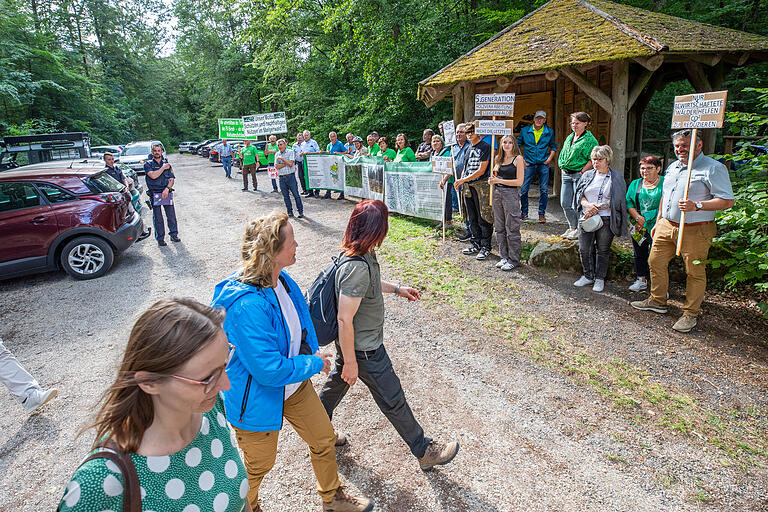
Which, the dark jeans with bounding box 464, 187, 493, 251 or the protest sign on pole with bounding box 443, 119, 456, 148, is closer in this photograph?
the dark jeans with bounding box 464, 187, 493, 251

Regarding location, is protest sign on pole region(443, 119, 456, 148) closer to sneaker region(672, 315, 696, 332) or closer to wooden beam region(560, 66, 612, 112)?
wooden beam region(560, 66, 612, 112)

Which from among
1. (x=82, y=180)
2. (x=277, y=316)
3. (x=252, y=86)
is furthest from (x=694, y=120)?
(x=252, y=86)

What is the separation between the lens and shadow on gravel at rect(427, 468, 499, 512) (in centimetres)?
304

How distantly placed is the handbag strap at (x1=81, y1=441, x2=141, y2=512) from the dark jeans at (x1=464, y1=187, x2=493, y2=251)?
278 inches

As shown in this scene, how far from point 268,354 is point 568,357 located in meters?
3.59

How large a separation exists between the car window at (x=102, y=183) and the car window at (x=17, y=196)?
817 mm

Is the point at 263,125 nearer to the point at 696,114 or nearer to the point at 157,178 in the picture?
the point at 157,178

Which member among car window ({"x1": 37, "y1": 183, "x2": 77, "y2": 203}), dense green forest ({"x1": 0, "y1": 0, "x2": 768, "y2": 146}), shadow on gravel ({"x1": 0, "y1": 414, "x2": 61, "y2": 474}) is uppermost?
dense green forest ({"x1": 0, "y1": 0, "x2": 768, "y2": 146})

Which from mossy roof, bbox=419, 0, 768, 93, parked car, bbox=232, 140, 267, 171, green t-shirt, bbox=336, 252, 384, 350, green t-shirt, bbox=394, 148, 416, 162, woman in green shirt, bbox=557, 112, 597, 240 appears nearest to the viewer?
green t-shirt, bbox=336, 252, 384, 350

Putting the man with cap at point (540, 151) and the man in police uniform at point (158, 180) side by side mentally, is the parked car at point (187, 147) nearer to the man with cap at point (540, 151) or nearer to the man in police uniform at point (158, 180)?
the man in police uniform at point (158, 180)

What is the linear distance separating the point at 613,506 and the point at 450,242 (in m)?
6.11

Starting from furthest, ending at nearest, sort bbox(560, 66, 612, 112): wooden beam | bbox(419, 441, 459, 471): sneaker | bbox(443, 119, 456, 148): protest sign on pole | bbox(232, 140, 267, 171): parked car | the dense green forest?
1. bbox(232, 140, 267, 171): parked car
2. the dense green forest
3. bbox(443, 119, 456, 148): protest sign on pole
4. bbox(560, 66, 612, 112): wooden beam
5. bbox(419, 441, 459, 471): sneaker

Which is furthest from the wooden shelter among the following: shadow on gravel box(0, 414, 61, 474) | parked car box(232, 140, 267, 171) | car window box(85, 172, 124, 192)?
parked car box(232, 140, 267, 171)

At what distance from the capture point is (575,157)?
768cm
